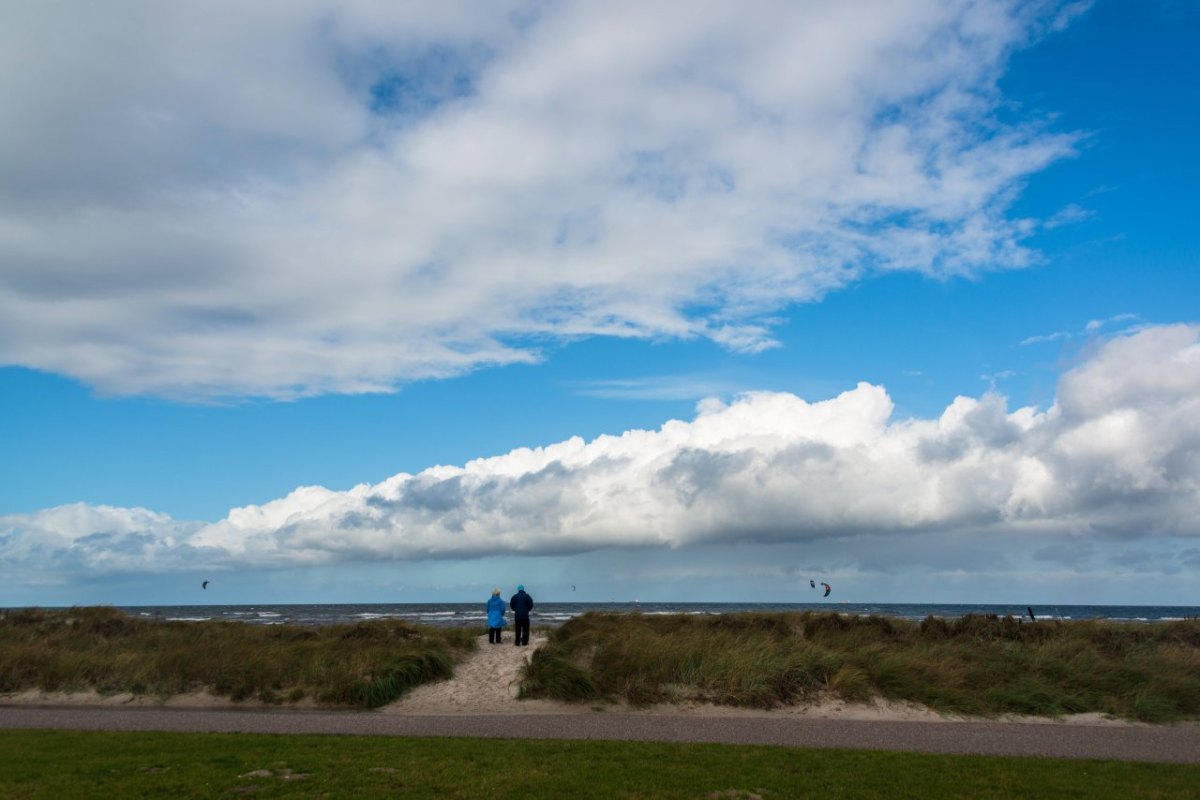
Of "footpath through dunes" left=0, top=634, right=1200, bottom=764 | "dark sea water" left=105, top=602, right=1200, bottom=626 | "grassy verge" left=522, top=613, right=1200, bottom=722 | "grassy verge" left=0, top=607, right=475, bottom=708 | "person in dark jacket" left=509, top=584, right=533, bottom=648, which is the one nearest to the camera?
"footpath through dunes" left=0, top=634, right=1200, bottom=764

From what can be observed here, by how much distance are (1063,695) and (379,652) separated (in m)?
15.2

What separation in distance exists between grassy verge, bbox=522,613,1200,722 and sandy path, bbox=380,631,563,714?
0.48m

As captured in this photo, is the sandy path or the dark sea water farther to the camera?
the dark sea water

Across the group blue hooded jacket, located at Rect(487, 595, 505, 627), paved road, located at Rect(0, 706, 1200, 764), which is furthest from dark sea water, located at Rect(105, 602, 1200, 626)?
paved road, located at Rect(0, 706, 1200, 764)

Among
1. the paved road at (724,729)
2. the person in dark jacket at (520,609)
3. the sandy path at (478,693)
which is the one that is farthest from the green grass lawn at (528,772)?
the person in dark jacket at (520,609)

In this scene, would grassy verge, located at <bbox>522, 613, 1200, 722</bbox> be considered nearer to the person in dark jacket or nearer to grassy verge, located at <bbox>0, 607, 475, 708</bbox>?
the person in dark jacket

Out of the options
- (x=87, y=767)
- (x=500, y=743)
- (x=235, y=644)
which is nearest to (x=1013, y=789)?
(x=500, y=743)

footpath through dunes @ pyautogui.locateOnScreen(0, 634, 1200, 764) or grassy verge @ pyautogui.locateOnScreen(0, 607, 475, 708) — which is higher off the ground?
grassy verge @ pyautogui.locateOnScreen(0, 607, 475, 708)

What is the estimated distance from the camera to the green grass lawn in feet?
32.1

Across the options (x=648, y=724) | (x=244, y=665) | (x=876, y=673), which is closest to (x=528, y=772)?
(x=648, y=724)

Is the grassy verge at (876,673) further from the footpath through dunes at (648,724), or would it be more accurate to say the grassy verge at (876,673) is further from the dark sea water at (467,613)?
the dark sea water at (467,613)

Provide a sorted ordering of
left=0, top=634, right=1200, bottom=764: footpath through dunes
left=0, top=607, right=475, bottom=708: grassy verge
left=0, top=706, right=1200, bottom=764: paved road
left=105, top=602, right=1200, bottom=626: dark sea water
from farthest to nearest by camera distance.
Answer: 1. left=105, top=602, right=1200, bottom=626: dark sea water
2. left=0, top=607, right=475, bottom=708: grassy verge
3. left=0, top=634, right=1200, bottom=764: footpath through dunes
4. left=0, top=706, right=1200, bottom=764: paved road

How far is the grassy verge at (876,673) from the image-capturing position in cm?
1778

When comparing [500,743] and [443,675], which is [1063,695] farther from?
[443,675]
